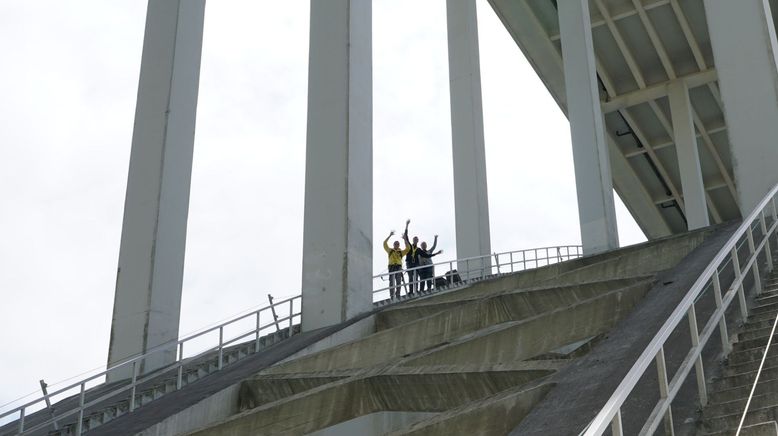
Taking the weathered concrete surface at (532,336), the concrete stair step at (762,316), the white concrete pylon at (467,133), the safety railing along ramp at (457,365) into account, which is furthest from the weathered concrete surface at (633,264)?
the white concrete pylon at (467,133)

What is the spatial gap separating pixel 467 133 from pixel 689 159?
8.99 metres

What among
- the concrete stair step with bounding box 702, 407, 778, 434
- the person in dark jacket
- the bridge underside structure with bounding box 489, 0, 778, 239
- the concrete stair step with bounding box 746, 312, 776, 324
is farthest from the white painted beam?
the concrete stair step with bounding box 702, 407, 778, 434

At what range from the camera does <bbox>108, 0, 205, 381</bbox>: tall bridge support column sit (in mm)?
14289

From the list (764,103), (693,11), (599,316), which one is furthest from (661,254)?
(693,11)

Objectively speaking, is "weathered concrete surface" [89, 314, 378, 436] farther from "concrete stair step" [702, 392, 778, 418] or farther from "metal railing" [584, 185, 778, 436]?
A: "concrete stair step" [702, 392, 778, 418]

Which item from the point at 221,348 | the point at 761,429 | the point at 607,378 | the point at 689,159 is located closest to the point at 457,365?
the point at 607,378

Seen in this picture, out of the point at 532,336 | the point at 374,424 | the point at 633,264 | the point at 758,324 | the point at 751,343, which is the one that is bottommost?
the point at 374,424

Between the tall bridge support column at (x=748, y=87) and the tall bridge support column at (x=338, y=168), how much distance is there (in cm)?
525

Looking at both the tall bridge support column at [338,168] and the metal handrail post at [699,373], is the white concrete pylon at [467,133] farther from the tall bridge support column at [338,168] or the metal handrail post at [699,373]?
the metal handrail post at [699,373]

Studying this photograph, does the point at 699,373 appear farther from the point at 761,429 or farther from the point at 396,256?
the point at 396,256

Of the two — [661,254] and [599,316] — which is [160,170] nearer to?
[661,254]

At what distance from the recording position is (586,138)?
20.1 m

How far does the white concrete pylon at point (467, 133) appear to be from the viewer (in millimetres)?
22734

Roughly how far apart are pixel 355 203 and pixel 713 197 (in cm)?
2654
